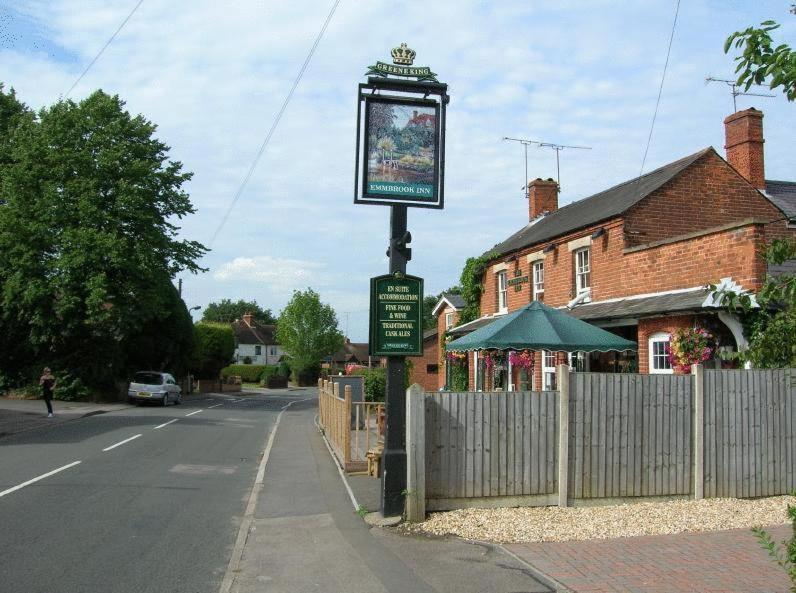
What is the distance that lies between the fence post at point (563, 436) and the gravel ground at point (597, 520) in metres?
0.23

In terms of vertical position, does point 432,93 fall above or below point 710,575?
above

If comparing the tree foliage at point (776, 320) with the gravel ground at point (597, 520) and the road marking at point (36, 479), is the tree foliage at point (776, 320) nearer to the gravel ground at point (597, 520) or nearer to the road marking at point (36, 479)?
the gravel ground at point (597, 520)

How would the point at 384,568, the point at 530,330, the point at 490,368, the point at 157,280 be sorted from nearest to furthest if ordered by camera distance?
the point at 384,568, the point at 530,330, the point at 490,368, the point at 157,280

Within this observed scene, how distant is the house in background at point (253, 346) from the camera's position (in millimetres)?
108494

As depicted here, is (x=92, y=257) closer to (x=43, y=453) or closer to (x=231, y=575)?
(x=43, y=453)

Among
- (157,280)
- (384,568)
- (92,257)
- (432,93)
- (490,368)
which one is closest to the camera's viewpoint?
(384,568)

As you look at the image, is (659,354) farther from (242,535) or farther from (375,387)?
(375,387)

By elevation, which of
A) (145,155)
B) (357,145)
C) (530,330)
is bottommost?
(530,330)

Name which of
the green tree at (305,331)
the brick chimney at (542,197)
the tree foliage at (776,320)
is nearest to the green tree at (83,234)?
the brick chimney at (542,197)

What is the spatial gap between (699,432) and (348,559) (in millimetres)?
5042

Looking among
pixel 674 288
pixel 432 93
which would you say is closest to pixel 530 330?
pixel 674 288

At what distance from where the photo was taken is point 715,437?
9.67 metres

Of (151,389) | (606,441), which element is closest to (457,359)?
(606,441)

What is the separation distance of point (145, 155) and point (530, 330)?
29.3m
